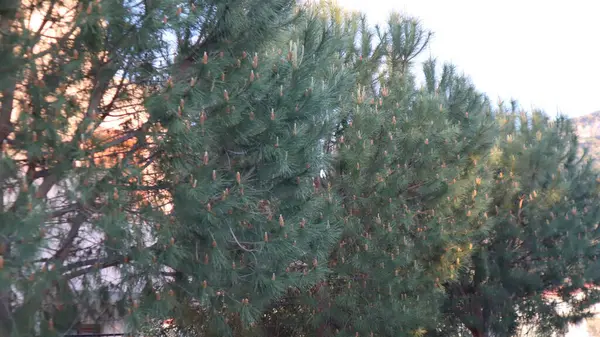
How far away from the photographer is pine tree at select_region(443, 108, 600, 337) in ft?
39.7

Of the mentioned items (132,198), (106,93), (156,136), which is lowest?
(132,198)

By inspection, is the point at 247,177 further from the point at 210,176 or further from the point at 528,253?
the point at 528,253

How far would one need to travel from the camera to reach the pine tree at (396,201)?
319 inches

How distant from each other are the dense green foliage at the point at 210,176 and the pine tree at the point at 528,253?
2908 mm

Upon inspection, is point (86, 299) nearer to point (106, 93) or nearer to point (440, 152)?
point (106, 93)

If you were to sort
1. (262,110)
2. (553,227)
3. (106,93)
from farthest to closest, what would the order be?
(553,227) → (262,110) → (106,93)

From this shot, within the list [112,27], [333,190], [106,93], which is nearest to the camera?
[112,27]

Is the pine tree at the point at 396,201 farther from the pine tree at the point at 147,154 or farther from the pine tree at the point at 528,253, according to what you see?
the pine tree at the point at 528,253

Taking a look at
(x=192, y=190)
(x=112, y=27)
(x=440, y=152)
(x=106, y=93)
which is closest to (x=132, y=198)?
(x=192, y=190)

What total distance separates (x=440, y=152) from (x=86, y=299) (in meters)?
6.00

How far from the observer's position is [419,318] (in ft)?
27.2

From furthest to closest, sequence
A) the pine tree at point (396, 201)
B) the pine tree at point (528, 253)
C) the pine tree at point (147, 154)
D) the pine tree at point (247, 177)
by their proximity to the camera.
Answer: the pine tree at point (528, 253)
the pine tree at point (396, 201)
the pine tree at point (247, 177)
the pine tree at point (147, 154)

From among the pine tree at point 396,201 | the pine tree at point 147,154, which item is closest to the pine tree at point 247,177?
the pine tree at point 147,154

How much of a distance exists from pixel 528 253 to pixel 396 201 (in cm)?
518
